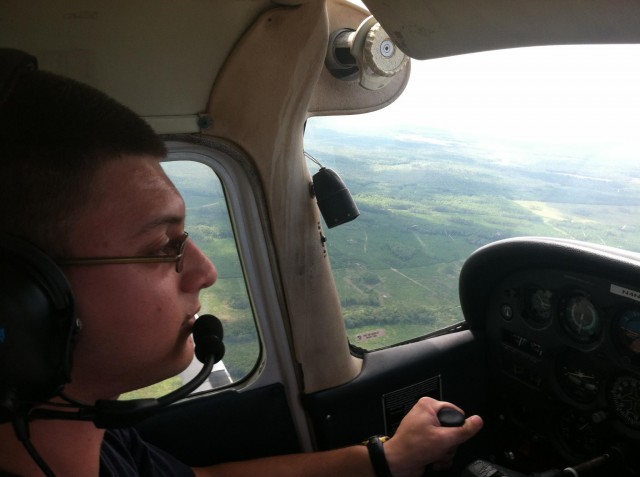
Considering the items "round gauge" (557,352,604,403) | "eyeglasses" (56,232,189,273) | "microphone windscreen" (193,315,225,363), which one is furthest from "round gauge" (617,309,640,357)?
"eyeglasses" (56,232,189,273)

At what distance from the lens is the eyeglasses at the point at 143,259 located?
2.73 feet

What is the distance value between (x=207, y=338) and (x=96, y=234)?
379 millimetres

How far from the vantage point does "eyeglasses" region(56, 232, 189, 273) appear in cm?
83

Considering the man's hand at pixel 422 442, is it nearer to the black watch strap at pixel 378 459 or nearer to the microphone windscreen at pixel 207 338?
the black watch strap at pixel 378 459

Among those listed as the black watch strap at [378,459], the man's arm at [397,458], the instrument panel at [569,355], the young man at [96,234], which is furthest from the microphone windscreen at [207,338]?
the instrument panel at [569,355]

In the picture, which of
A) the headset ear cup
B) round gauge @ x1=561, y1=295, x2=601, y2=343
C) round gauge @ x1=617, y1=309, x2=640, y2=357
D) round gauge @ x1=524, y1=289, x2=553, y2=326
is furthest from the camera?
round gauge @ x1=524, y1=289, x2=553, y2=326

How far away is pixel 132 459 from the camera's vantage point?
126cm

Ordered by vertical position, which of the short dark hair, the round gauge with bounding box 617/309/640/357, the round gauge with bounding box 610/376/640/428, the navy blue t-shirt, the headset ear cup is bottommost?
the round gauge with bounding box 610/376/640/428

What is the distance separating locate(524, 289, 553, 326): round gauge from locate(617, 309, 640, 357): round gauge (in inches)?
10.1

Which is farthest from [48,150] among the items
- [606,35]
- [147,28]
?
[606,35]

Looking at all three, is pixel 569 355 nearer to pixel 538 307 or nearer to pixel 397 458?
pixel 538 307

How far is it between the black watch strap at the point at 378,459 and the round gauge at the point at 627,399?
80 cm

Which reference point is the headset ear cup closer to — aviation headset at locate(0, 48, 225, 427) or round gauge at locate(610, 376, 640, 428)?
aviation headset at locate(0, 48, 225, 427)

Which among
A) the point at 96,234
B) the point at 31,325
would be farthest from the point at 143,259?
the point at 31,325
